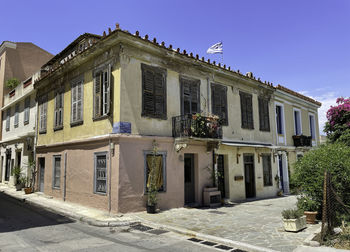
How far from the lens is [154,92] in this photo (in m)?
11.3

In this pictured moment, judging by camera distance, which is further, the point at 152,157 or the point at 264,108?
the point at 264,108

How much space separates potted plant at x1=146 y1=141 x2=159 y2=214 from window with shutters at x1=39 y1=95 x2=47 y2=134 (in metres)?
8.32

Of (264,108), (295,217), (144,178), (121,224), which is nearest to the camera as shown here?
(295,217)

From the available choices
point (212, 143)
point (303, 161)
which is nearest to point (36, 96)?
point (212, 143)

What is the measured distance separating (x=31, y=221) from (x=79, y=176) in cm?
312

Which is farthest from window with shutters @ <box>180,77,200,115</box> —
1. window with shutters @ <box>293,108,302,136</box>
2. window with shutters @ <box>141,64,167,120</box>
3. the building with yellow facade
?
window with shutters @ <box>293,108,302,136</box>

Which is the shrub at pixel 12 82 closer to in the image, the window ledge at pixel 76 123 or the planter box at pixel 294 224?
the window ledge at pixel 76 123

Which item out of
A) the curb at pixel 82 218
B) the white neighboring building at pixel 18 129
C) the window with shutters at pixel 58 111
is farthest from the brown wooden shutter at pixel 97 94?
the white neighboring building at pixel 18 129

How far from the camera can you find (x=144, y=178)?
34.2 ft

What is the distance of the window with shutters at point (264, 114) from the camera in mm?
16897

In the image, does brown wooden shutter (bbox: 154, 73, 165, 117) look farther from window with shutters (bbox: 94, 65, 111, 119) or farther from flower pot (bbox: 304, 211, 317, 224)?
flower pot (bbox: 304, 211, 317, 224)

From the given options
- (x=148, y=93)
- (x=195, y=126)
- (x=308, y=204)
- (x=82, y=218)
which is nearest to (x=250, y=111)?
(x=195, y=126)

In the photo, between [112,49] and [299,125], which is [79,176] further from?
[299,125]

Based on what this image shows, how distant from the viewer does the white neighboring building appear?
17516 mm
